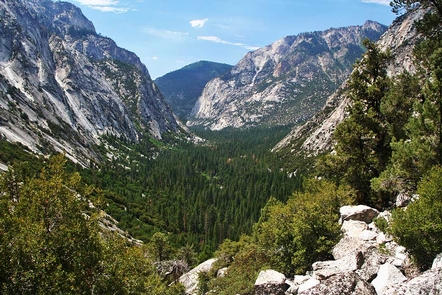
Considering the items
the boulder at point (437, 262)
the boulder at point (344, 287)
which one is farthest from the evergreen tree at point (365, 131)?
the boulder at point (344, 287)

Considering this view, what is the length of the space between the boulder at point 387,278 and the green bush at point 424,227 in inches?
49.8

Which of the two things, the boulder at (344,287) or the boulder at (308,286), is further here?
the boulder at (308,286)

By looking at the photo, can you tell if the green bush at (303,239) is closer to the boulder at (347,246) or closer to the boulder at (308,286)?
the boulder at (347,246)

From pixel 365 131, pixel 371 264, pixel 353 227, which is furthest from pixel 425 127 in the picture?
pixel 371 264

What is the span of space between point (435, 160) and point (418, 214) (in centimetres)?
663

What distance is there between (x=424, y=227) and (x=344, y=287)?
14.8 feet

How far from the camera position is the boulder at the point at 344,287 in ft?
42.4

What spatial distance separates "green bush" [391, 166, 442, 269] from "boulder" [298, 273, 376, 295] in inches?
124

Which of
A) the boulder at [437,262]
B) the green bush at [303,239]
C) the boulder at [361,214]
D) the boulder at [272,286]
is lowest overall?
the boulder at [272,286]

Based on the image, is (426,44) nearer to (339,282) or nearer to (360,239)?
(360,239)

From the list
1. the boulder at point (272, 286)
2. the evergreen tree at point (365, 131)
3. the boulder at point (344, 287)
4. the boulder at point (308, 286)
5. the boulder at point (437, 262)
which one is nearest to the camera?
the boulder at point (437, 262)

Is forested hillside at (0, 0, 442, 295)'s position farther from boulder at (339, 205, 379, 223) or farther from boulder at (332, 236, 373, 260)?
boulder at (339, 205, 379, 223)

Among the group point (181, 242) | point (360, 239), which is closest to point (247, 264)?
point (360, 239)

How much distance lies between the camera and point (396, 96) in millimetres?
24672
